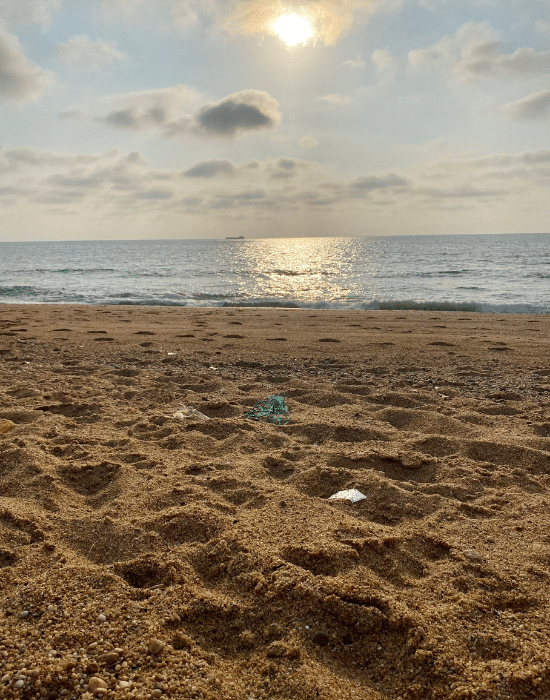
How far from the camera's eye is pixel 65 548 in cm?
205

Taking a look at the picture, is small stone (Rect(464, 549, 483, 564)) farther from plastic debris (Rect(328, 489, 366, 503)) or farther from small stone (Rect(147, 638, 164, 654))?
small stone (Rect(147, 638, 164, 654))

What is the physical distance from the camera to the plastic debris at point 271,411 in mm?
3783

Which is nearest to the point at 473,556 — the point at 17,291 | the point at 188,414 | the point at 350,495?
the point at 350,495

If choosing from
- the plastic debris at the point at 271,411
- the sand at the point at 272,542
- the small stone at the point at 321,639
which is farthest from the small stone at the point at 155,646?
the plastic debris at the point at 271,411

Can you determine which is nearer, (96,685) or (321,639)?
(96,685)

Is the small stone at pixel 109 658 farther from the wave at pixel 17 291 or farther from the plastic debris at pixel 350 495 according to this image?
the wave at pixel 17 291

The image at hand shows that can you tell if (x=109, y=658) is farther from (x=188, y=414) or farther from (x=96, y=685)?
(x=188, y=414)

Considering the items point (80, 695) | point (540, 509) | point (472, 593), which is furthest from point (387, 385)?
point (80, 695)

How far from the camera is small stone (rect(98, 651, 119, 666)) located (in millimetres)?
1445

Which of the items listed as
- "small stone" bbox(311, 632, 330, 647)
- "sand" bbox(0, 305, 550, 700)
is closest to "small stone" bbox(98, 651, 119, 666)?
"sand" bbox(0, 305, 550, 700)

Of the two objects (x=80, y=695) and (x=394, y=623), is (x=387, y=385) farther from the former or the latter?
(x=80, y=695)

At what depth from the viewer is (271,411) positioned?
3.95 m

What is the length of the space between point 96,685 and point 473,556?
1.55m

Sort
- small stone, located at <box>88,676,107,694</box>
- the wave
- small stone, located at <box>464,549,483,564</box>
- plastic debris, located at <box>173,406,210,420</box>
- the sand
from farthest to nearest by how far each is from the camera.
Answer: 1. the wave
2. plastic debris, located at <box>173,406,210,420</box>
3. small stone, located at <box>464,549,483,564</box>
4. the sand
5. small stone, located at <box>88,676,107,694</box>
